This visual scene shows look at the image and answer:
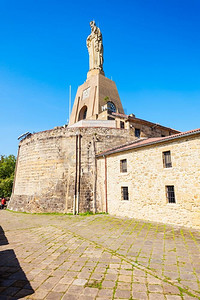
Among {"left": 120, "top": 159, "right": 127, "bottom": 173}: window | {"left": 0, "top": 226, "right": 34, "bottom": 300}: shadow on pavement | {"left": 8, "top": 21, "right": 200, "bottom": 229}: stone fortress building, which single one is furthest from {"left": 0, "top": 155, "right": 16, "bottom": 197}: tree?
{"left": 0, "top": 226, "right": 34, "bottom": 300}: shadow on pavement

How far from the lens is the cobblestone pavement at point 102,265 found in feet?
12.2

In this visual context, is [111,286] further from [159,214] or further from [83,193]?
[83,193]

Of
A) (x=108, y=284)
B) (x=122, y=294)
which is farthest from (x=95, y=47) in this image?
(x=122, y=294)

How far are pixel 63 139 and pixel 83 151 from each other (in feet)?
8.26

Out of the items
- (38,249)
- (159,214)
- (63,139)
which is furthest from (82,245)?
(63,139)

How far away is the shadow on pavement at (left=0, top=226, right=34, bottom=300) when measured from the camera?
3.70 meters

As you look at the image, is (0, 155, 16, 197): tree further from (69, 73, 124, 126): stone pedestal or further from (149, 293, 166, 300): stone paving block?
(149, 293, 166, 300): stone paving block

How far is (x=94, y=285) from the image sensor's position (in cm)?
396

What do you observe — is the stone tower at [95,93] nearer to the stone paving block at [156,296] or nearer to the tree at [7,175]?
the tree at [7,175]

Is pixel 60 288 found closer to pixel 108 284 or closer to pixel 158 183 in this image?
pixel 108 284

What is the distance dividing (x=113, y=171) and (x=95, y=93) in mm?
16644

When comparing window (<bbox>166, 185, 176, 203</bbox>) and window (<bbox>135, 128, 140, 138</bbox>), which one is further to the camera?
window (<bbox>135, 128, 140, 138</bbox>)

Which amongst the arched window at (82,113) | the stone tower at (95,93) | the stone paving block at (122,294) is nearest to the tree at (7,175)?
the stone tower at (95,93)

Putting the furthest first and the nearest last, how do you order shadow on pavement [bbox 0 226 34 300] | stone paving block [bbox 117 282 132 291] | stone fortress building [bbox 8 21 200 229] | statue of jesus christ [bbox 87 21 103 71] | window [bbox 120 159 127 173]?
statue of jesus christ [bbox 87 21 103 71] < window [bbox 120 159 127 173] < stone fortress building [bbox 8 21 200 229] < stone paving block [bbox 117 282 132 291] < shadow on pavement [bbox 0 226 34 300]
